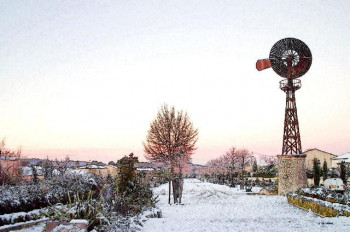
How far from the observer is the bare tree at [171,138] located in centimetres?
2480

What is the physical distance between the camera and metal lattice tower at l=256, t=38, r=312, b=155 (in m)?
32.0

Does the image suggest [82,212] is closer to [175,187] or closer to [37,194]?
[37,194]

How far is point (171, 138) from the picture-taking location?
2508 cm

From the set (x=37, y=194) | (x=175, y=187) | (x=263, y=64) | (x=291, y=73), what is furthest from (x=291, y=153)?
(x=37, y=194)

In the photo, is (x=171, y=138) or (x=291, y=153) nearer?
(x=171, y=138)

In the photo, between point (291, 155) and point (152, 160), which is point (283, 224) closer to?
point (152, 160)

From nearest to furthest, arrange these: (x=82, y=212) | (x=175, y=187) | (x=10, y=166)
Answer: (x=82, y=212) → (x=175, y=187) → (x=10, y=166)

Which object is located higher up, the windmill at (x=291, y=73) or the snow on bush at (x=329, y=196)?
the windmill at (x=291, y=73)

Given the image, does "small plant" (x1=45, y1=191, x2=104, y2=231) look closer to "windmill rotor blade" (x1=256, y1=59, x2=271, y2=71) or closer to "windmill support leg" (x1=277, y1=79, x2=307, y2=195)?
"windmill support leg" (x1=277, y1=79, x2=307, y2=195)

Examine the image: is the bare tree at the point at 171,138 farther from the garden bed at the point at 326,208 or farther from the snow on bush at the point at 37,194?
the garden bed at the point at 326,208

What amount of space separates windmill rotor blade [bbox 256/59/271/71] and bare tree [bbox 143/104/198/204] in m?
14.1

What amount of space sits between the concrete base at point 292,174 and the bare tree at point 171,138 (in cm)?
1109

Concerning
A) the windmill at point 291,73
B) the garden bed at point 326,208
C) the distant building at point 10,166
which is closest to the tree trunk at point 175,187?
the garden bed at point 326,208

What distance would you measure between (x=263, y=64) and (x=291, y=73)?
11.8ft
